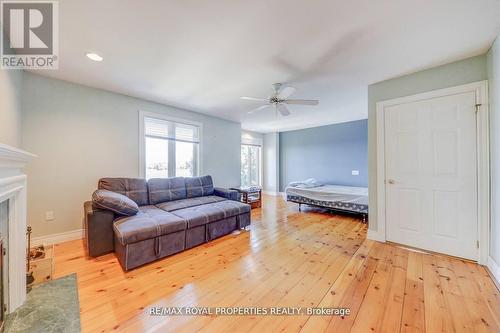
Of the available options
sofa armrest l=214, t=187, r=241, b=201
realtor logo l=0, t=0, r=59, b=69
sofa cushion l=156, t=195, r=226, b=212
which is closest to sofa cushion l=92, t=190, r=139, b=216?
sofa cushion l=156, t=195, r=226, b=212

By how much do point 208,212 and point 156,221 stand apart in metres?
0.76

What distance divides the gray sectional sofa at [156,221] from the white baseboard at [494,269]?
9.76 feet

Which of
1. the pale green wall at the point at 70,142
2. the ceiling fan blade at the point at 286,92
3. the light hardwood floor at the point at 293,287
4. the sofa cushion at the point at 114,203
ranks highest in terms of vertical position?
the ceiling fan blade at the point at 286,92

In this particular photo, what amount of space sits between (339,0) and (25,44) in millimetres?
3187

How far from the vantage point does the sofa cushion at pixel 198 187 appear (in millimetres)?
4078

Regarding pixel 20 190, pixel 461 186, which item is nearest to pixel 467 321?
pixel 461 186

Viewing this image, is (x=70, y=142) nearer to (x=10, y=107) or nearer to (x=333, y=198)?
(x=10, y=107)

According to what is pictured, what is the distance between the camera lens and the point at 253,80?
302cm

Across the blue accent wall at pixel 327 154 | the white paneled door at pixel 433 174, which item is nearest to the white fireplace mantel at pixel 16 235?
the white paneled door at pixel 433 174

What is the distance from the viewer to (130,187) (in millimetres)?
3350

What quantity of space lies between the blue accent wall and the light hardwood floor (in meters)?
3.23

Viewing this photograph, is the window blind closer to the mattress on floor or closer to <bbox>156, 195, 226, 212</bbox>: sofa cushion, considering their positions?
<bbox>156, 195, 226, 212</bbox>: sofa cushion

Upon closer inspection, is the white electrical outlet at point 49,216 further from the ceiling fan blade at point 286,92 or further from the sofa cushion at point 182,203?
the ceiling fan blade at point 286,92

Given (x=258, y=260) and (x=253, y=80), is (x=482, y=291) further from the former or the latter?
(x=253, y=80)
